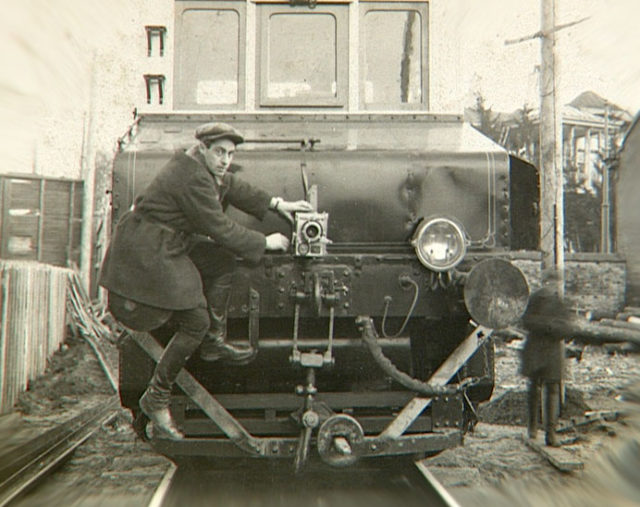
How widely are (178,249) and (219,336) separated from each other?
562 millimetres

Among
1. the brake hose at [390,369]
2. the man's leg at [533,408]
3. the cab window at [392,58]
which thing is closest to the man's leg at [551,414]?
the man's leg at [533,408]

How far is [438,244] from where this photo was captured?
404 cm

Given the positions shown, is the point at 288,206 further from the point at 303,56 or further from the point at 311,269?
the point at 303,56

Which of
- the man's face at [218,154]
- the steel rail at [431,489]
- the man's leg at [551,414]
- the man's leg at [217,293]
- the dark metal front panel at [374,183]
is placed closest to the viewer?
the man's face at [218,154]

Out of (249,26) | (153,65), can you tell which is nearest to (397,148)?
(249,26)

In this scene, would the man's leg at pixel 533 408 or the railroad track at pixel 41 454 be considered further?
the man's leg at pixel 533 408

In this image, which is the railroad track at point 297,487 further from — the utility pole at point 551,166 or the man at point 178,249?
the utility pole at point 551,166

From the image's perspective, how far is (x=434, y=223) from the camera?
4012 millimetres

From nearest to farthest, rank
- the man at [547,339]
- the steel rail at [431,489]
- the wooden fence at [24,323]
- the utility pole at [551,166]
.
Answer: the steel rail at [431,489]
the man at [547,339]
the wooden fence at [24,323]
the utility pole at [551,166]

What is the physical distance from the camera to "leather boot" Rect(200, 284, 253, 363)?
154 inches

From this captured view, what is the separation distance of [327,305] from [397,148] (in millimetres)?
1019

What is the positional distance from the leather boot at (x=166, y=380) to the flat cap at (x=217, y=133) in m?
0.97

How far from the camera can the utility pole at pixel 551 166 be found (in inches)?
288

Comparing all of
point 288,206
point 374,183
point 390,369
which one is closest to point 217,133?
point 288,206
